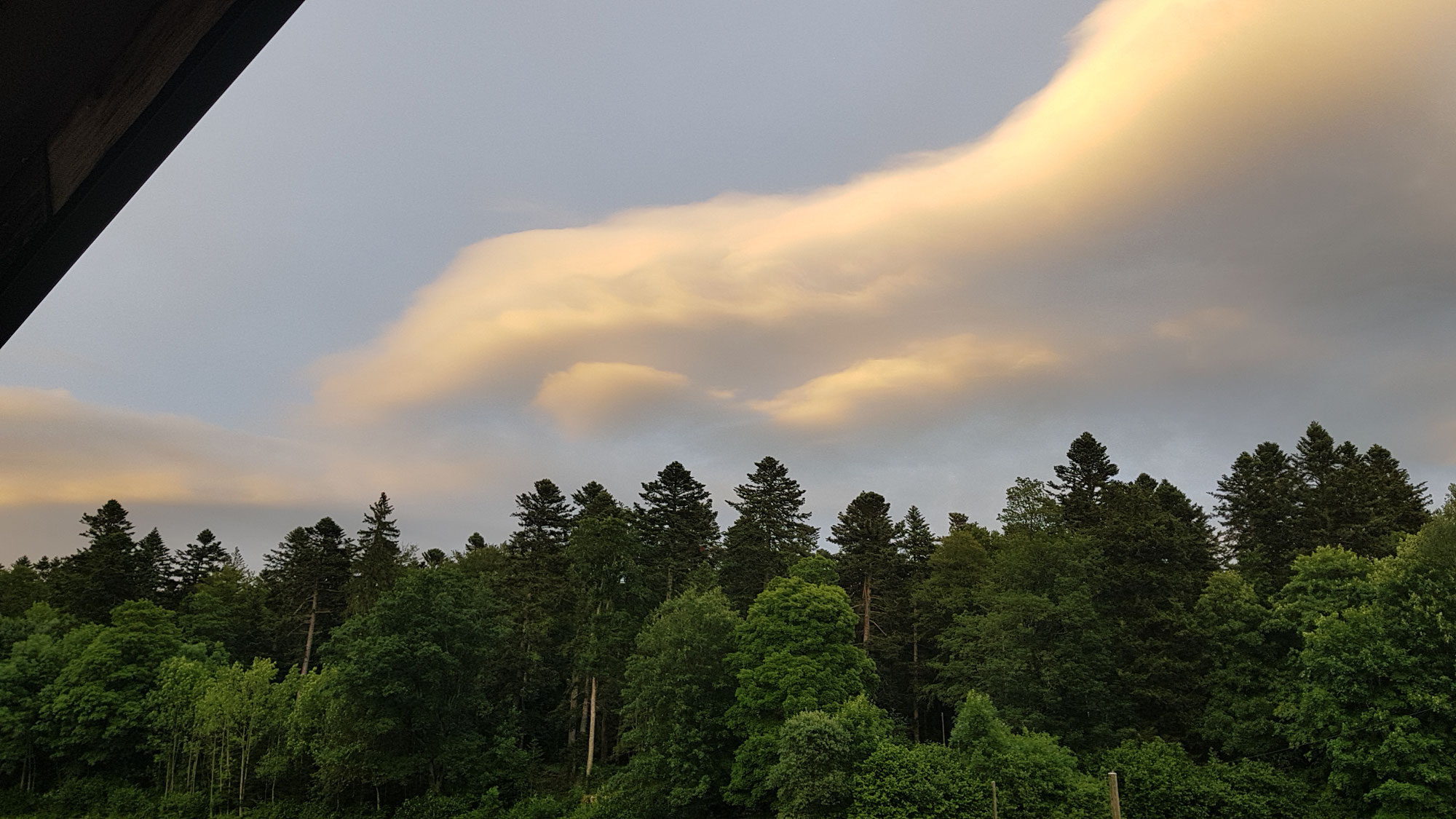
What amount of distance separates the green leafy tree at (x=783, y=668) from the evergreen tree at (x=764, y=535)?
858 cm

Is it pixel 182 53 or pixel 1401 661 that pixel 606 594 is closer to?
pixel 1401 661

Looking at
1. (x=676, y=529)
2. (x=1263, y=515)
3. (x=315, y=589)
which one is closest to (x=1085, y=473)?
(x=1263, y=515)

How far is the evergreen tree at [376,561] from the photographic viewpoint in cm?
5131

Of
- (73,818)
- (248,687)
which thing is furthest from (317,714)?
(73,818)

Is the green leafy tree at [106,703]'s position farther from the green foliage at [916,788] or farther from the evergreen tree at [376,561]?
the green foliage at [916,788]

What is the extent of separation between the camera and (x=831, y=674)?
35.7 metres

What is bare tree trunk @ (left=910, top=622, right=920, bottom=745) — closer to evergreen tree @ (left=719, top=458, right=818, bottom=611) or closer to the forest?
the forest

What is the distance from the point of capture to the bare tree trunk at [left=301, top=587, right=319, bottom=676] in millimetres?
56094

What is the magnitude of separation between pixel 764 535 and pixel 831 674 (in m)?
15.2

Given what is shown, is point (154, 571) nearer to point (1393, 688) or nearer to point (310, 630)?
point (310, 630)

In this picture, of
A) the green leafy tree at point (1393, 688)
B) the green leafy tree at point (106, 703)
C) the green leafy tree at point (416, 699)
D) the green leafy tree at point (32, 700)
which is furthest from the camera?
the green leafy tree at point (32, 700)

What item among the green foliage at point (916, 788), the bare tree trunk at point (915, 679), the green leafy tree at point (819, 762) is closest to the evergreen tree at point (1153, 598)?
the green foliage at point (916, 788)

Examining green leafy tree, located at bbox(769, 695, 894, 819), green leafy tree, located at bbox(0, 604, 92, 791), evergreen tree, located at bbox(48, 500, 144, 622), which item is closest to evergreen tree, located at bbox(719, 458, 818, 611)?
green leafy tree, located at bbox(769, 695, 894, 819)

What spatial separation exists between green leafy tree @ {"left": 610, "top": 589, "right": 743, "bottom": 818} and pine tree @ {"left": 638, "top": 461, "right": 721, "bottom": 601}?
12941mm
